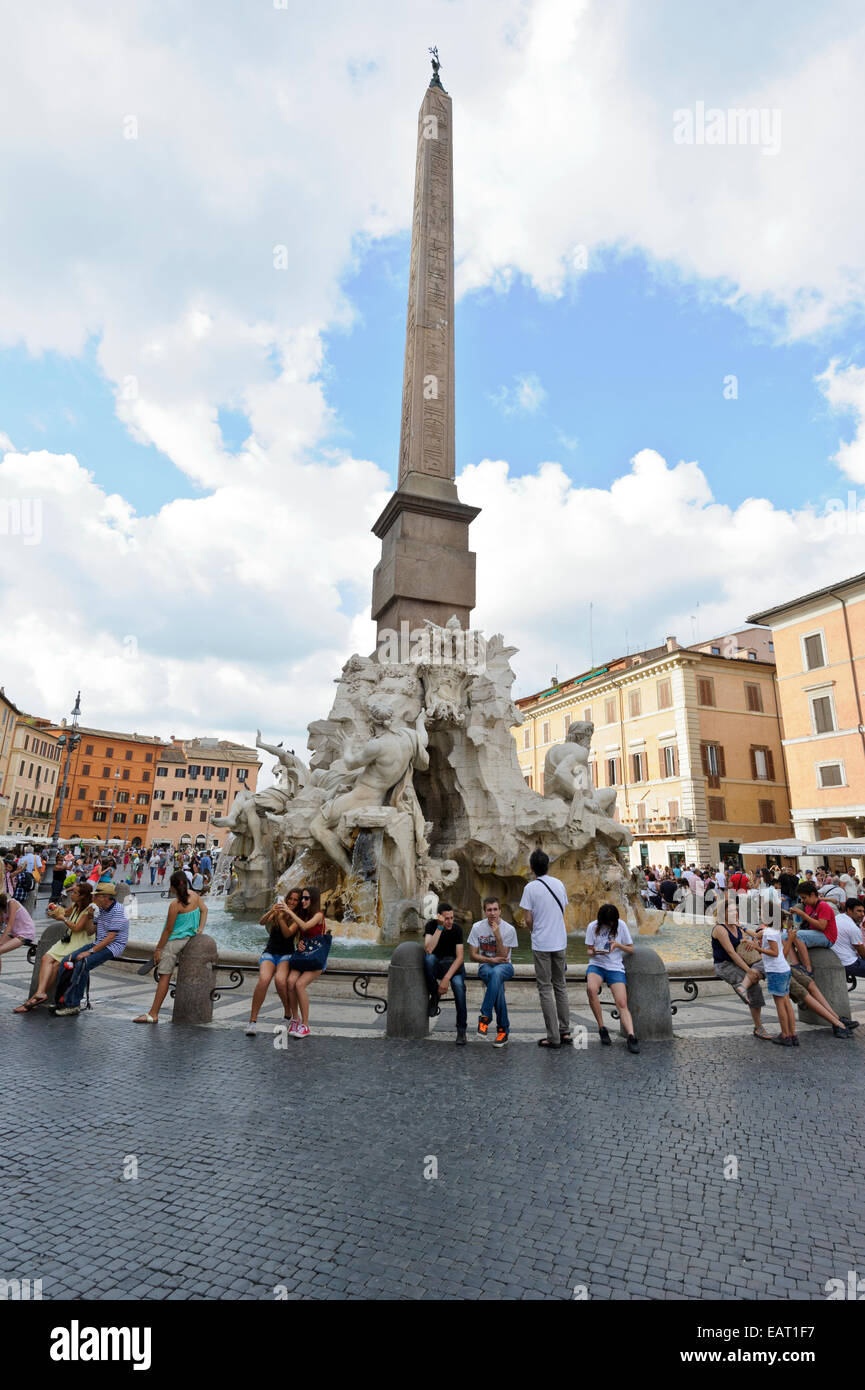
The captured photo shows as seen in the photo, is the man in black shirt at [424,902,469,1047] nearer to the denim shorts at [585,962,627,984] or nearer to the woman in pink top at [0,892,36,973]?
the denim shorts at [585,962,627,984]

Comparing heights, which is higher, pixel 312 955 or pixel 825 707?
pixel 825 707

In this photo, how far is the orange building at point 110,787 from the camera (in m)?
59.2

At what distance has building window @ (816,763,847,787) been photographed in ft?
77.9

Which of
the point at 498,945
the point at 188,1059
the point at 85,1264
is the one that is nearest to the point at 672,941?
the point at 498,945

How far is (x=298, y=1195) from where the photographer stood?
2492mm

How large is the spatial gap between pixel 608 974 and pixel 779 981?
1231mm

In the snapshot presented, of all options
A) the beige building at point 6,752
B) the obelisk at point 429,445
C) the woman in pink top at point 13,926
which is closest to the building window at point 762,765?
the obelisk at point 429,445

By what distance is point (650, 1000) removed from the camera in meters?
4.83

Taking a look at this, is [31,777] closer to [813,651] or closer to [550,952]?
[813,651]

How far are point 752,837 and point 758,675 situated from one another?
7.03 metres

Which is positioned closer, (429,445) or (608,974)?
(608,974)

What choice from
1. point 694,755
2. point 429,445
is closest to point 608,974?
point 429,445

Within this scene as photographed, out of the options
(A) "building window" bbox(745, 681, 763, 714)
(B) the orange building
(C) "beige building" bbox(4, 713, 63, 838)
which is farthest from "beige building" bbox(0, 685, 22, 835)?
(A) "building window" bbox(745, 681, 763, 714)
